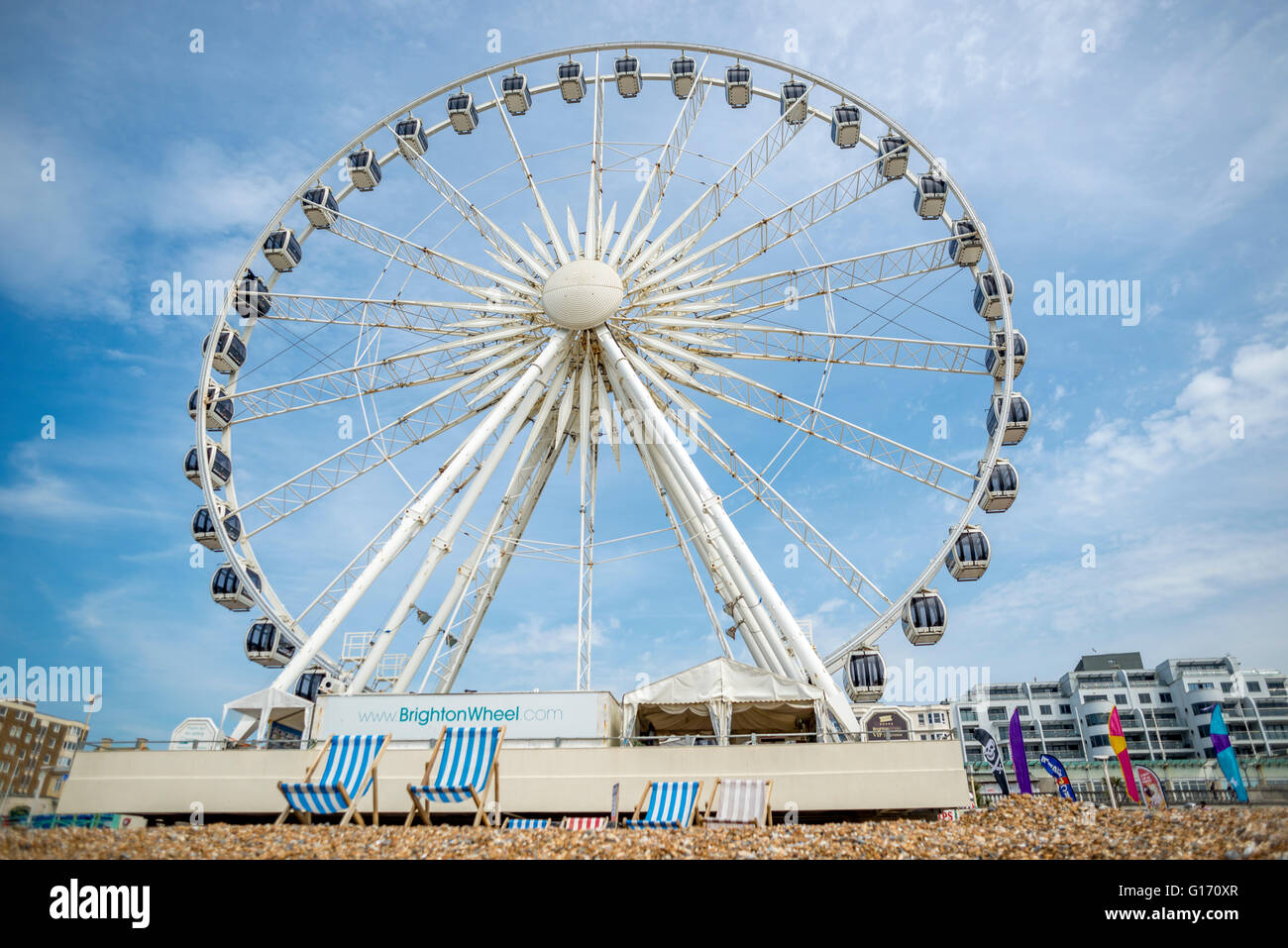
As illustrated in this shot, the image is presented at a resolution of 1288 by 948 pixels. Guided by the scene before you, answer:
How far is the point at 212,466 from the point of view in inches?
936

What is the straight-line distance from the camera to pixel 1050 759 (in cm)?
2370

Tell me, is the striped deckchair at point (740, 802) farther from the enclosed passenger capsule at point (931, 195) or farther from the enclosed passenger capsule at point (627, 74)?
the enclosed passenger capsule at point (627, 74)

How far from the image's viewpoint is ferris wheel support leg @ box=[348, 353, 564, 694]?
2025cm

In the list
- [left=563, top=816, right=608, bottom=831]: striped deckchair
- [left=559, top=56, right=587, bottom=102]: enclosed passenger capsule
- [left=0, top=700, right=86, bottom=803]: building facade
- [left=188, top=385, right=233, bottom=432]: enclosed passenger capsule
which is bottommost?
[left=563, top=816, right=608, bottom=831]: striped deckchair

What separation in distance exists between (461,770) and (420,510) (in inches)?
344

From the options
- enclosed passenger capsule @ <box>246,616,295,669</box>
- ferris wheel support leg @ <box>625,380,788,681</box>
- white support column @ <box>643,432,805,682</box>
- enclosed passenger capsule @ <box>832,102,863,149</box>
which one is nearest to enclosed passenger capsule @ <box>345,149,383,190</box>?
ferris wheel support leg @ <box>625,380,788,681</box>

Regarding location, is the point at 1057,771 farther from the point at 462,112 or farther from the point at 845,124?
the point at 462,112

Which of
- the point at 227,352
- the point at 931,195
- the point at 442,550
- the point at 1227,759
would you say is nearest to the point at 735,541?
the point at 442,550

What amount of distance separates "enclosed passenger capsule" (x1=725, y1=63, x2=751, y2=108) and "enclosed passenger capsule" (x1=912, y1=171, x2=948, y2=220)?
247 inches

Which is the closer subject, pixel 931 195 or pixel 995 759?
pixel 931 195

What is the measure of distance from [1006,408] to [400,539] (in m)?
16.9

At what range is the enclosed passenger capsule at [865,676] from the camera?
21172 millimetres

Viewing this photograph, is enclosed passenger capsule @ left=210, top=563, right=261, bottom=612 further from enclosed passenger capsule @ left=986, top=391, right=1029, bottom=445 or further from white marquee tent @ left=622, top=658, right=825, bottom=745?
enclosed passenger capsule @ left=986, top=391, right=1029, bottom=445

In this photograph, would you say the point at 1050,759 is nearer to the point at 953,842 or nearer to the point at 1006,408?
the point at 1006,408
